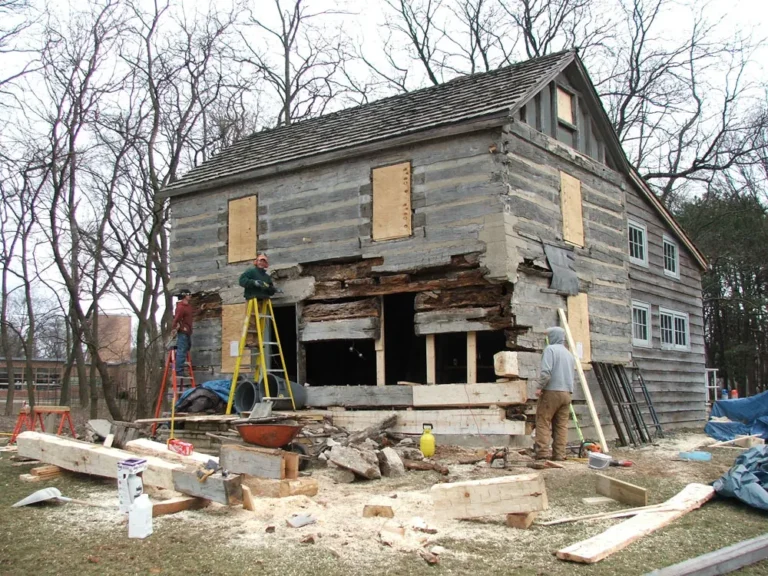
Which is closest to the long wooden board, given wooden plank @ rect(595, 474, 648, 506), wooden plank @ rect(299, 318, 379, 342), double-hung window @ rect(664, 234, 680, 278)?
wooden plank @ rect(299, 318, 379, 342)

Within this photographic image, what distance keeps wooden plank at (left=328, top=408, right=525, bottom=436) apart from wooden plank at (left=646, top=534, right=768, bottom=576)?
5598 mm

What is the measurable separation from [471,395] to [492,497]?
5435 mm

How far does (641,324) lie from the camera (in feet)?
54.3

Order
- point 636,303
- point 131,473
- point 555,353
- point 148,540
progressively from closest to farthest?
point 148,540, point 131,473, point 555,353, point 636,303

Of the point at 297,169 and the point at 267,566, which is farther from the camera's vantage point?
the point at 297,169

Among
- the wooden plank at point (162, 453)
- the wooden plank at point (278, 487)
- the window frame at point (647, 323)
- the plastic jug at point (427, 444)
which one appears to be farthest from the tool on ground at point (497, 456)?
the window frame at point (647, 323)

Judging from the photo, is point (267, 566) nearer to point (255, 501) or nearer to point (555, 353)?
point (255, 501)

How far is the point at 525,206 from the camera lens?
12398mm

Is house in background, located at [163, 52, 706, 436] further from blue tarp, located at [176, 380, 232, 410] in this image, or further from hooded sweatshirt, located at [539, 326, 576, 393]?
hooded sweatshirt, located at [539, 326, 576, 393]

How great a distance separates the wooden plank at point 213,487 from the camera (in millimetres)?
6574

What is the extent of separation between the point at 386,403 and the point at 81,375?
21.4m

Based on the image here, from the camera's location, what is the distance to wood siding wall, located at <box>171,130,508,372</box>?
39.6ft

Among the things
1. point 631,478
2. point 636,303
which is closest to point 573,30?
point 636,303

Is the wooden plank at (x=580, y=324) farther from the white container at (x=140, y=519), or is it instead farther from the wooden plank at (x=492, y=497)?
the white container at (x=140, y=519)
